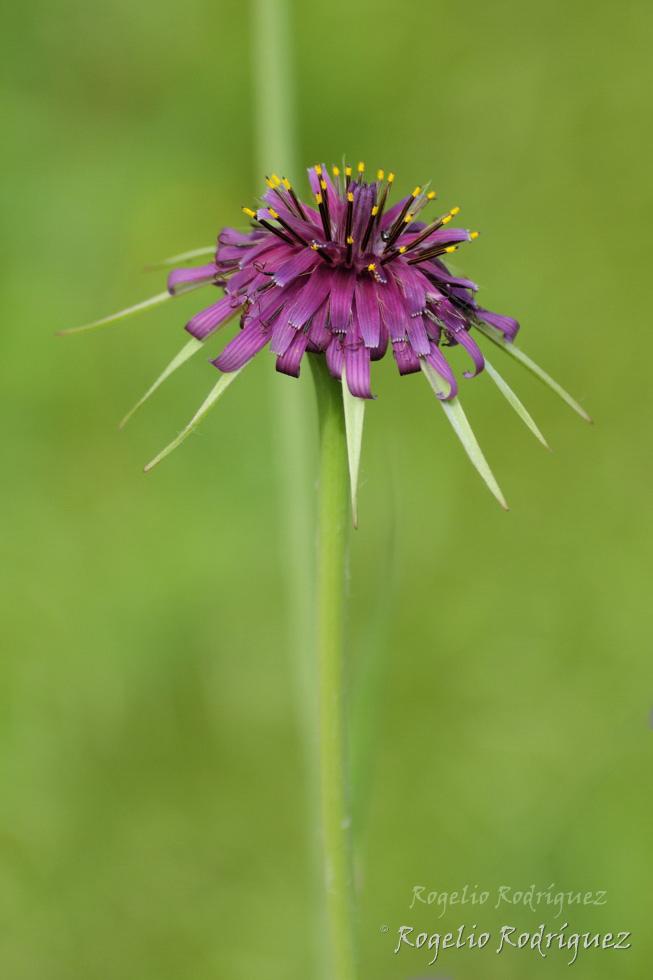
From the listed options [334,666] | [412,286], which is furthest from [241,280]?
[334,666]

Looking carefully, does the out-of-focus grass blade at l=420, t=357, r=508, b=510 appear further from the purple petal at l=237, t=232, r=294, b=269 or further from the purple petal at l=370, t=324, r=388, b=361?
the purple petal at l=237, t=232, r=294, b=269

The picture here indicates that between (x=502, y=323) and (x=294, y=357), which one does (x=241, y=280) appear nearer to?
(x=294, y=357)

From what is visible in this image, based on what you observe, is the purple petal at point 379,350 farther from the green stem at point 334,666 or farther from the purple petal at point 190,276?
the purple petal at point 190,276

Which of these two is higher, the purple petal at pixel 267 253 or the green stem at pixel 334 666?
the purple petal at pixel 267 253

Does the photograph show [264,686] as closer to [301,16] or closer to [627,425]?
[627,425]

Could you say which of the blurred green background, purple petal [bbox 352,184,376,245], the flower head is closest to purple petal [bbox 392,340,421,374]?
the flower head

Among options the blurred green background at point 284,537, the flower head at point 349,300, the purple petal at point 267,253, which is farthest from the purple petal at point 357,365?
the blurred green background at point 284,537
